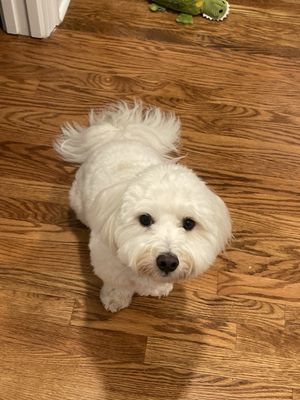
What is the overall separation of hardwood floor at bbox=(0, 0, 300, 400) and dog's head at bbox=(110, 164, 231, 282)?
1.27 feet

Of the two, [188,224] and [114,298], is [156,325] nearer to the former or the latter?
[114,298]

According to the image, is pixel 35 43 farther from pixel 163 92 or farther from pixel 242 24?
pixel 242 24

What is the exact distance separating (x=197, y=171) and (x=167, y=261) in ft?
2.35

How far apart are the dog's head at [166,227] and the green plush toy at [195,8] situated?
47.2 inches

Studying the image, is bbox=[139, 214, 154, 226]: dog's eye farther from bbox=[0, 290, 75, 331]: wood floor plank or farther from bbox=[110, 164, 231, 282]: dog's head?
bbox=[0, 290, 75, 331]: wood floor plank

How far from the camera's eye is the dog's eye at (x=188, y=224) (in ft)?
3.50

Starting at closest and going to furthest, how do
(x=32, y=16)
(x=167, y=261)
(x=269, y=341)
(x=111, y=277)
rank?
1. (x=167, y=261)
2. (x=111, y=277)
3. (x=269, y=341)
4. (x=32, y=16)

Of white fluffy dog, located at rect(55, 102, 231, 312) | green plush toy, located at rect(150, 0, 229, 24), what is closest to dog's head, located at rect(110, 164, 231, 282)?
white fluffy dog, located at rect(55, 102, 231, 312)

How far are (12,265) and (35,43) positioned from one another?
0.90 m

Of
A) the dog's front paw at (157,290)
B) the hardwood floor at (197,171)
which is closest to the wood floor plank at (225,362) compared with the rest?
the hardwood floor at (197,171)

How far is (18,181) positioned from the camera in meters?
1.64

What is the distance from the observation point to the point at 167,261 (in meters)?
1.03

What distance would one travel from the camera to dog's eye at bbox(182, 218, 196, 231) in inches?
42.0

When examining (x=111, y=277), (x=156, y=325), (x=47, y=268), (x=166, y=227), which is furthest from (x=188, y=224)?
(x=47, y=268)
